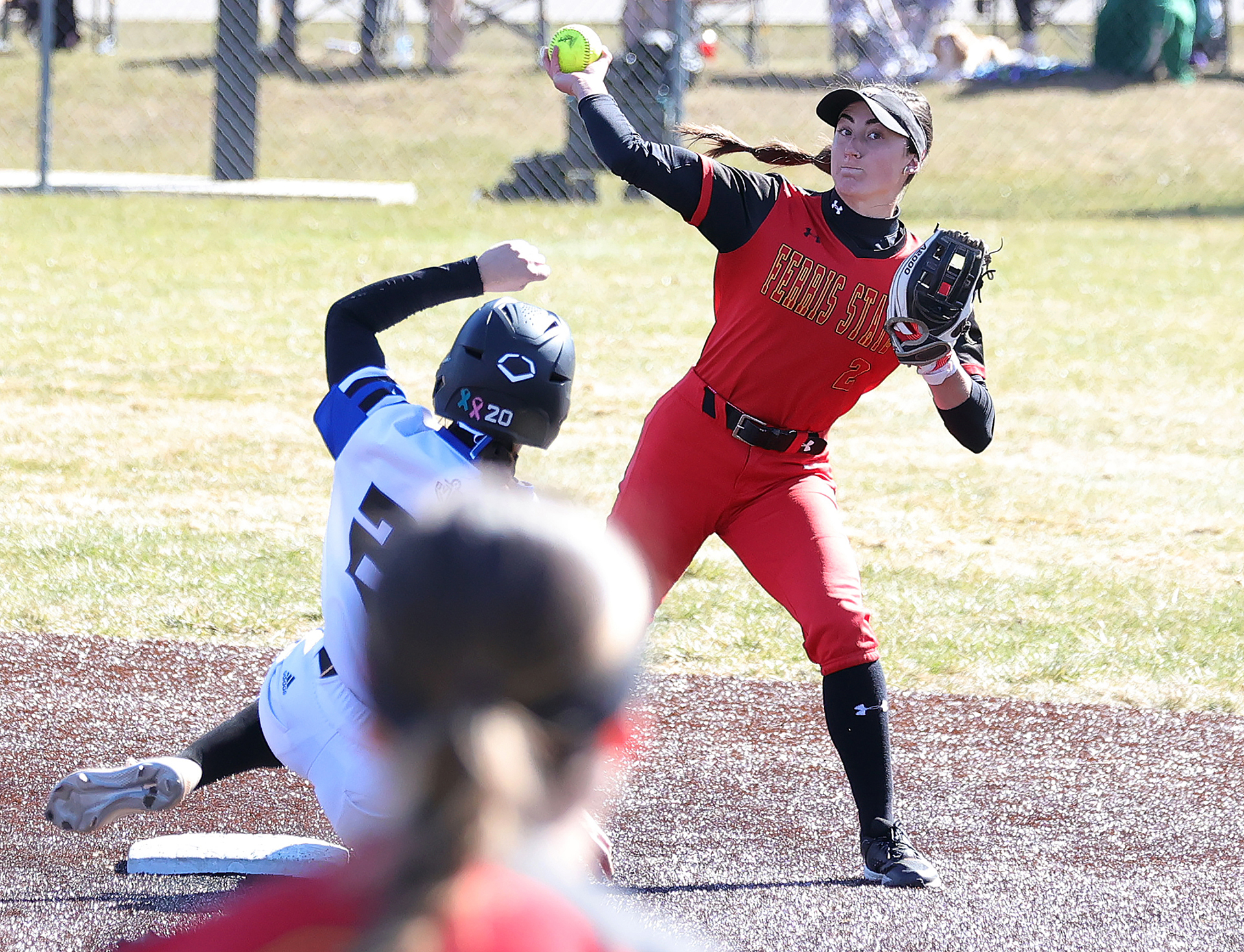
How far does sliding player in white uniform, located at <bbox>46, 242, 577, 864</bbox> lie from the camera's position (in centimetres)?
288

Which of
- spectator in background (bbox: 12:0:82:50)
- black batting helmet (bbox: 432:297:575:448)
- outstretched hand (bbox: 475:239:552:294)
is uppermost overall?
outstretched hand (bbox: 475:239:552:294)

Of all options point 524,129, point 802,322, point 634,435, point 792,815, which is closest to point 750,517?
point 802,322

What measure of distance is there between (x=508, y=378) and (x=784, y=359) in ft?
3.95

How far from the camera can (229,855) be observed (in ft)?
12.1

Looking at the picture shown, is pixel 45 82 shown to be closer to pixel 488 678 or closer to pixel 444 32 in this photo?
pixel 444 32

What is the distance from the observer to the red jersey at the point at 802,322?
13.1 feet

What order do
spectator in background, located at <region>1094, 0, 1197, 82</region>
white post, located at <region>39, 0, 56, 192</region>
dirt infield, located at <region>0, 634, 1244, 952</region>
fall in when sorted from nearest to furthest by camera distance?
1. dirt infield, located at <region>0, 634, 1244, 952</region>
2. white post, located at <region>39, 0, 56, 192</region>
3. spectator in background, located at <region>1094, 0, 1197, 82</region>

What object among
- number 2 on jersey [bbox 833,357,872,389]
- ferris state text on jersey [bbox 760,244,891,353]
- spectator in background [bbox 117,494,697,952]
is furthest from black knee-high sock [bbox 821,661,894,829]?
spectator in background [bbox 117,494,697,952]

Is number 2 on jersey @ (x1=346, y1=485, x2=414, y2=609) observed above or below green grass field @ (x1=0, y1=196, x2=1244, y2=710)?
above

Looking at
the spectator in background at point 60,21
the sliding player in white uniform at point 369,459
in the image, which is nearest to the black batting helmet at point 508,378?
the sliding player in white uniform at point 369,459

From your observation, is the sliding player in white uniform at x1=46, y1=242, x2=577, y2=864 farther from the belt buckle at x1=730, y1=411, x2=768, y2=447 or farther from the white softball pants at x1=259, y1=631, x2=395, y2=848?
the belt buckle at x1=730, y1=411, x2=768, y2=447

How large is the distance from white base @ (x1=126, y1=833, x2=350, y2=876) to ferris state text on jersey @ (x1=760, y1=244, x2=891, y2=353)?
1.83 metres

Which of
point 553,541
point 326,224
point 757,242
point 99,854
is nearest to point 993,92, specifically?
point 326,224

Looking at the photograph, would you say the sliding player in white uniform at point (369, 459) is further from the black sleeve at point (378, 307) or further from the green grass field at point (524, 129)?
the green grass field at point (524, 129)
